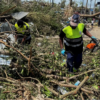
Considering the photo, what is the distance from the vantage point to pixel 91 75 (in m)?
2.70

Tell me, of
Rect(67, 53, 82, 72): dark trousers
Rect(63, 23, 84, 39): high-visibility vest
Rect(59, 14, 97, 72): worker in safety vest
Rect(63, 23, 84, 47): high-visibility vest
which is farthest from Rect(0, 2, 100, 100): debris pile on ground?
Rect(63, 23, 84, 39): high-visibility vest

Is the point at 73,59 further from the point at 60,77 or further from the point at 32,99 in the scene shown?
the point at 32,99

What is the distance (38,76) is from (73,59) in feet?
2.99

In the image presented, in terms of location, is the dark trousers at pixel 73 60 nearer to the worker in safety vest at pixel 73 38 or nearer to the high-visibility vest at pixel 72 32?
the worker in safety vest at pixel 73 38

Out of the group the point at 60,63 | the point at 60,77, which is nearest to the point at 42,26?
the point at 60,63

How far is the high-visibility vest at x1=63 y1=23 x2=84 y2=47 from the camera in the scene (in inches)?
107

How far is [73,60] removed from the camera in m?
2.94

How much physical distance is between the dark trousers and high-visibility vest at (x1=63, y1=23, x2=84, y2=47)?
0.87 feet

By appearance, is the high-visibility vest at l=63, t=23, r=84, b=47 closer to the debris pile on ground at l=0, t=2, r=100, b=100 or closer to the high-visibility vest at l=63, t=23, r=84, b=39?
the high-visibility vest at l=63, t=23, r=84, b=39

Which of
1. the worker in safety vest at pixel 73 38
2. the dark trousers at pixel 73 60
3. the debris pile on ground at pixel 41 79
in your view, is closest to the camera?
the debris pile on ground at pixel 41 79

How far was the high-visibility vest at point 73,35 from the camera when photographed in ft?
8.90

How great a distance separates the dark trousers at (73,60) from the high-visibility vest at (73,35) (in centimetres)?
26

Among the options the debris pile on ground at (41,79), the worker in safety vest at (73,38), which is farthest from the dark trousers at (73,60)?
the debris pile on ground at (41,79)

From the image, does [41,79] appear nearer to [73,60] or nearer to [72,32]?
[73,60]
